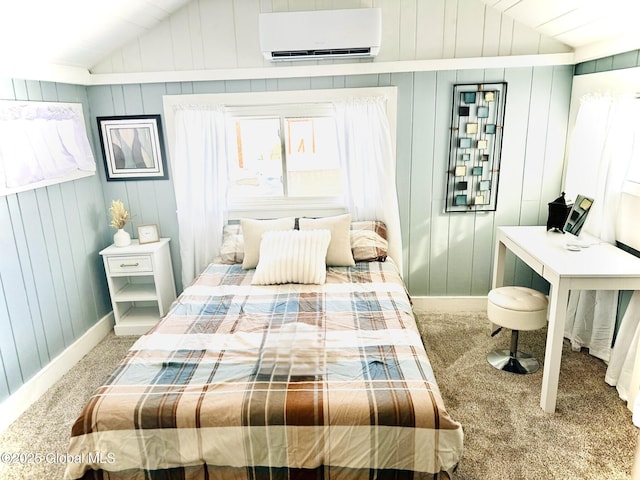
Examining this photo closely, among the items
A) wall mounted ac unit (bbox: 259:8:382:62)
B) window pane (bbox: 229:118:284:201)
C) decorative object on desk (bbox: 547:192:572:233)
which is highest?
wall mounted ac unit (bbox: 259:8:382:62)

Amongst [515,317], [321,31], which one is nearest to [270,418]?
[515,317]

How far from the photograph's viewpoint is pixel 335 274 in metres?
3.13

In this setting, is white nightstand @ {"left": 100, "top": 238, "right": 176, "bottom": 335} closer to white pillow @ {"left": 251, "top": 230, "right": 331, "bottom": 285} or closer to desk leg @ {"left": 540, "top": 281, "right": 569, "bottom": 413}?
white pillow @ {"left": 251, "top": 230, "right": 331, "bottom": 285}

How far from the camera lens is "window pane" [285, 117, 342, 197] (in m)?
3.56

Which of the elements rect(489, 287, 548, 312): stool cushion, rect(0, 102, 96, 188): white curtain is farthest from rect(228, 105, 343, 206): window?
rect(489, 287, 548, 312): stool cushion

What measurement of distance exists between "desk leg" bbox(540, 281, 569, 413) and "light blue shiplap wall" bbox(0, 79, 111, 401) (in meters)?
2.97

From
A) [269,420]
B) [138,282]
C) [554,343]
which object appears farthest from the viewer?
[138,282]

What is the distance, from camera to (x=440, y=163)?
352cm

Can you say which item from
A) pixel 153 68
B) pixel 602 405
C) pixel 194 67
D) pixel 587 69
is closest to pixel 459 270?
pixel 602 405

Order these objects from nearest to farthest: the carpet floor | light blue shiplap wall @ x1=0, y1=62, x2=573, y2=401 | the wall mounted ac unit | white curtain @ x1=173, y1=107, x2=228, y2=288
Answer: the carpet floor
light blue shiplap wall @ x1=0, y1=62, x2=573, y2=401
the wall mounted ac unit
white curtain @ x1=173, y1=107, x2=228, y2=288

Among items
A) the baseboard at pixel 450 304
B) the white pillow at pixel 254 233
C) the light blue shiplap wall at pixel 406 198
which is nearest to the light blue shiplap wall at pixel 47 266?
the light blue shiplap wall at pixel 406 198

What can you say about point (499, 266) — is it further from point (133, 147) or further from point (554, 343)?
point (133, 147)

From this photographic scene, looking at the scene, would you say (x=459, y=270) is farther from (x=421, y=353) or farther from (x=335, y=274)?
(x=421, y=353)

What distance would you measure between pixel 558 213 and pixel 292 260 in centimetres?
177
